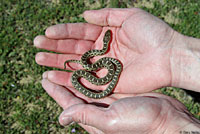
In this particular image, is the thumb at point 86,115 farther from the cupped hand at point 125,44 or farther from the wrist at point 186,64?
the wrist at point 186,64

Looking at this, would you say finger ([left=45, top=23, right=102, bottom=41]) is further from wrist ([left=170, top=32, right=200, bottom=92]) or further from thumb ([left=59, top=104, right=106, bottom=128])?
thumb ([left=59, top=104, right=106, bottom=128])

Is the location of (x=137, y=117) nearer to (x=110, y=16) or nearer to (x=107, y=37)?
(x=107, y=37)

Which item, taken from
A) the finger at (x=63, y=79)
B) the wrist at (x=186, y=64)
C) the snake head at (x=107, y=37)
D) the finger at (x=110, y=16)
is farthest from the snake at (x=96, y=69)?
the wrist at (x=186, y=64)

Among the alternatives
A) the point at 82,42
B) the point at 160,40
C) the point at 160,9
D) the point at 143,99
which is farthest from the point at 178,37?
the point at 160,9

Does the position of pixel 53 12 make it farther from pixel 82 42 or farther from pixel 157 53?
pixel 157 53

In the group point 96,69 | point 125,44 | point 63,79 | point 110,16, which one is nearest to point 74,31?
point 110,16

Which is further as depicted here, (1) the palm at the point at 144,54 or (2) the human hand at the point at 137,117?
(1) the palm at the point at 144,54

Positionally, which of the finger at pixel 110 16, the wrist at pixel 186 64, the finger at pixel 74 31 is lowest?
the wrist at pixel 186 64
